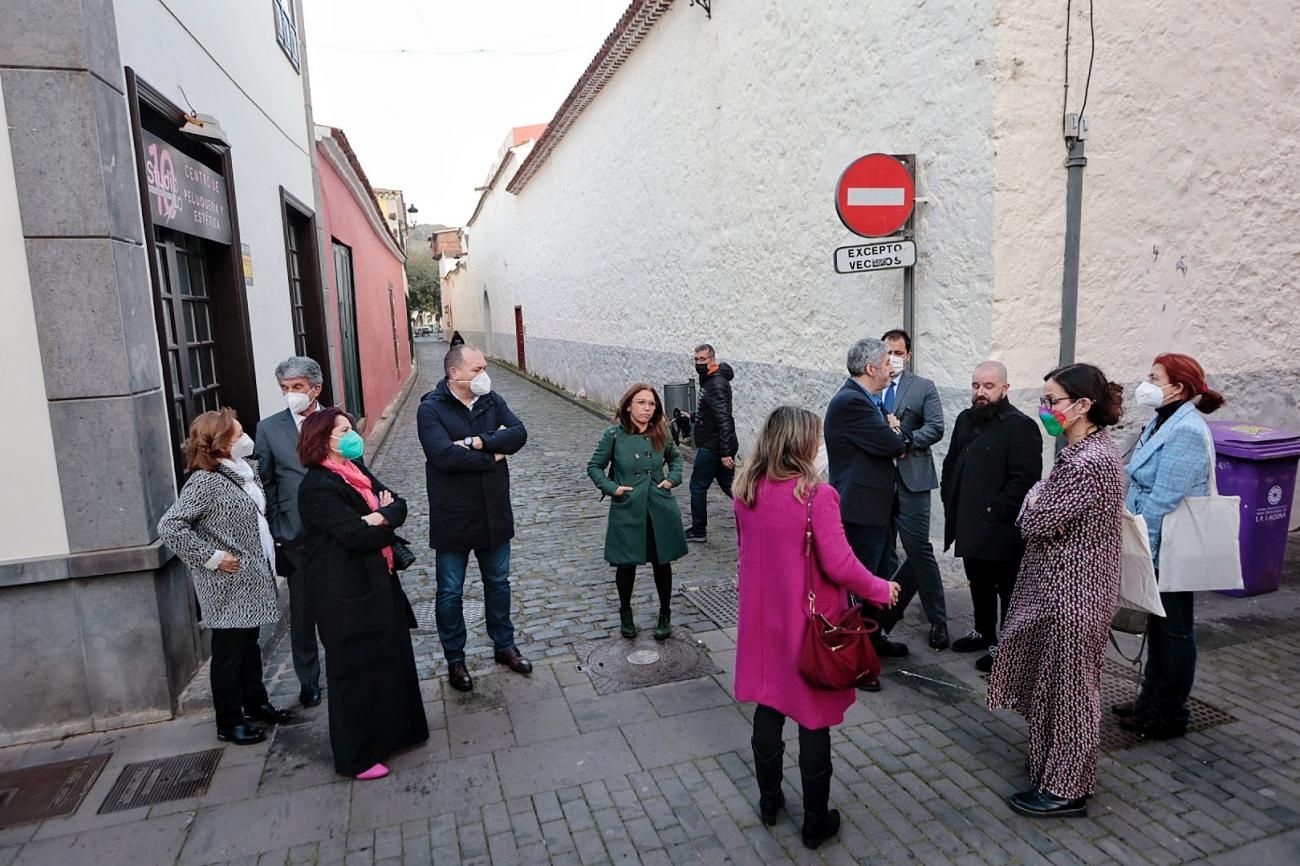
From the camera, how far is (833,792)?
3.51 m

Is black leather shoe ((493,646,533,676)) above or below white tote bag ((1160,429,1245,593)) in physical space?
below

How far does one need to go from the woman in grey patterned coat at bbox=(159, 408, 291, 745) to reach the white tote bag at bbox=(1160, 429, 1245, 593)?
14.1 ft

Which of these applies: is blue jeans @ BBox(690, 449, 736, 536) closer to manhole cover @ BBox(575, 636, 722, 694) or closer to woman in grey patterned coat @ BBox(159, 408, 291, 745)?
manhole cover @ BBox(575, 636, 722, 694)

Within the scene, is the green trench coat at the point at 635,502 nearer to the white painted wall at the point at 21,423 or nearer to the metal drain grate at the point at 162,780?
the metal drain grate at the point at 162,780

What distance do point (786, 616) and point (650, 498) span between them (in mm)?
1981

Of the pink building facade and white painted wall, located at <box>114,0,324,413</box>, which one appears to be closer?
white painted wall, located at <box>114,0,324,413</box>

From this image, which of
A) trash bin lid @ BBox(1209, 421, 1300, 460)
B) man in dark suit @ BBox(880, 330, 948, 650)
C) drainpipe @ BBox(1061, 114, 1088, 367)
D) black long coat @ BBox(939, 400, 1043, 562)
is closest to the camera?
black long coat @ BBox(939, 400, 1043, 562)

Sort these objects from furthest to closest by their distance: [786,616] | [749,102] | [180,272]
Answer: [749,102]
[180,272]
[786,616]

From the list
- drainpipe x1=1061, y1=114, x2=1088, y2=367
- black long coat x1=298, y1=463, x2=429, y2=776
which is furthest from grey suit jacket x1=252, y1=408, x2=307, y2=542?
drainpipe x1=1061, y1=114, x2=1088, y2=367

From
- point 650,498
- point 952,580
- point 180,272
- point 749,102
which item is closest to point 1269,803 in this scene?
point 952,580

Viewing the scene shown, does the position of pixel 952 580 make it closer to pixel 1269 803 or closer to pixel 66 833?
pixel 1269 803

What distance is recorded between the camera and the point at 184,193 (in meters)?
5.34

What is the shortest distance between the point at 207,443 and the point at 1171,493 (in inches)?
179

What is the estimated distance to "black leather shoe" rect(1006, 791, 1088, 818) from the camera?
326 cm
